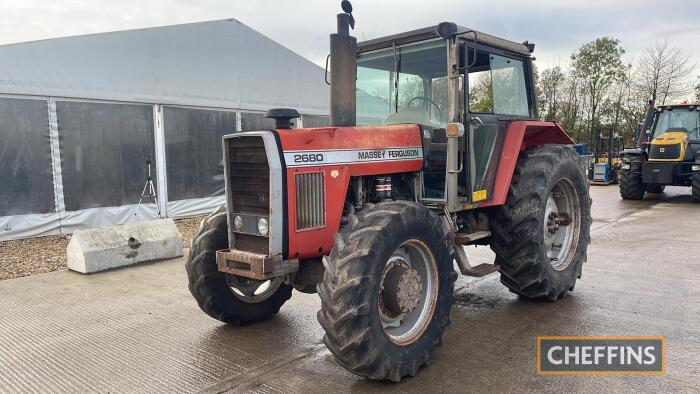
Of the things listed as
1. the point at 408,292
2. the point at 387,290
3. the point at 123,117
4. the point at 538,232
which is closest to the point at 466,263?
the point at 538,232

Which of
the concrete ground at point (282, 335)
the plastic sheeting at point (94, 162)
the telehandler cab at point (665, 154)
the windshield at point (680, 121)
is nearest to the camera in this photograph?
the concrete ground at point (282, 335)

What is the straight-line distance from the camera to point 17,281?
6020mm

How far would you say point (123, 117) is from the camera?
9.33 meters

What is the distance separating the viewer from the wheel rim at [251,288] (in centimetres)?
414

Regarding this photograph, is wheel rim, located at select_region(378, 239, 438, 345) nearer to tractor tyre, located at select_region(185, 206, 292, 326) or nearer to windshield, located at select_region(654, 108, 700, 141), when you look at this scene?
tractor tyre, located at select_region(185, 206, 292, 326)

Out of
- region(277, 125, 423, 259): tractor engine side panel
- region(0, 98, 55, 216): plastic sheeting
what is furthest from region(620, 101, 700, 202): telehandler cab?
region(0, 98, 55, 216): plastic sheeting

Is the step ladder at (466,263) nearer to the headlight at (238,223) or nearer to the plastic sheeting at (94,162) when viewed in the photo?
the headlight at (238,223)

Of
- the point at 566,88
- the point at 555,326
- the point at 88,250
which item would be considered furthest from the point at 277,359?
the point at 566,88

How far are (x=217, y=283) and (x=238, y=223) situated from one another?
65 cm

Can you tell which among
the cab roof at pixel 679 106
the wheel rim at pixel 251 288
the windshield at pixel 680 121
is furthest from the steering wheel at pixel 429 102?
the cab roof at pixel 679 106

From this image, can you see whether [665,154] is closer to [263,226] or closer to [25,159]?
[263,226]

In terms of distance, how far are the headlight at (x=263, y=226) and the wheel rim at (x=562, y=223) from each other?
9.63 ft

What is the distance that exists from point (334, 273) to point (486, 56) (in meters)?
2.66

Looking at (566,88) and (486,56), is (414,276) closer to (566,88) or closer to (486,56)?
(486,56)
